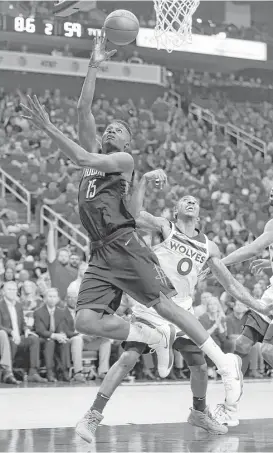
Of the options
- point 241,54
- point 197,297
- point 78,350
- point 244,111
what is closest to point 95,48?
point 78,350

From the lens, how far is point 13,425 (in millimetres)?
6621

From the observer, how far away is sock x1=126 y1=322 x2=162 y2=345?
5.87 meters

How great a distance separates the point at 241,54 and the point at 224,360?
19.6 meters

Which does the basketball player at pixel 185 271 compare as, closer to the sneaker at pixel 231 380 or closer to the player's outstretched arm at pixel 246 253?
the player's outstretched arm at pixel 246 253

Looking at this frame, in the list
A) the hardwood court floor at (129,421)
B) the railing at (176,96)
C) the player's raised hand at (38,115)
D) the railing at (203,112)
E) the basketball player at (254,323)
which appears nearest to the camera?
the player's raised hand at (38,115)

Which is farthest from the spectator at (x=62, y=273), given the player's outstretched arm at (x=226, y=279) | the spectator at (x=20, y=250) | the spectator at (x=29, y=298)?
the player's outstretched arm at (x=226, y=279)

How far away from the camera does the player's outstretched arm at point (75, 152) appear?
520 cm

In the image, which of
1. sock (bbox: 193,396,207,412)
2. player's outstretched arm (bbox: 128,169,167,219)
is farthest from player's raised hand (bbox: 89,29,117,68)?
sock (bbox: 193,396,207,412)

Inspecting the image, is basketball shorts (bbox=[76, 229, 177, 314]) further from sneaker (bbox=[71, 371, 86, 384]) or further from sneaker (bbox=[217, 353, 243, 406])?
sneaker (bbox=[71, 371, 86, 384])

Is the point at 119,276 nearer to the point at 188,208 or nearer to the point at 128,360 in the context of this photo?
the point at 128,360

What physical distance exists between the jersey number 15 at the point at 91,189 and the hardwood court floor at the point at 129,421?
1.62 meters

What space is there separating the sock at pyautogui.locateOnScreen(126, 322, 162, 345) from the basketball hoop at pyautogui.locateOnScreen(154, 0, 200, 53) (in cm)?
550

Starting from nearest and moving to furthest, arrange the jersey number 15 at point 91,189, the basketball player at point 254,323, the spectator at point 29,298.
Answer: the jersey number 15 at point 91,189 < the basketball player at point 254,323 < the spectator at point 29,298

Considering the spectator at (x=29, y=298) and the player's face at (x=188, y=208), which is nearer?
the player's face at (x=188, y=208)
